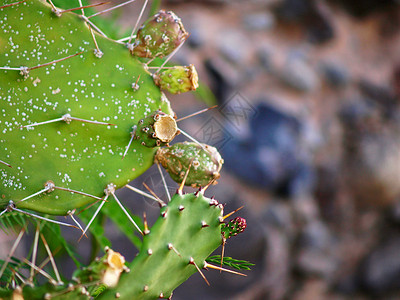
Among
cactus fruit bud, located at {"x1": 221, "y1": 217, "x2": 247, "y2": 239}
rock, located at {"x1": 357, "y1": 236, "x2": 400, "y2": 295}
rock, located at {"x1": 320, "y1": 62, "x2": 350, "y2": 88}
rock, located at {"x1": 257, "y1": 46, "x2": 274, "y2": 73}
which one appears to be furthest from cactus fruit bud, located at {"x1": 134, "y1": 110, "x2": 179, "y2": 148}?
rock, located at {"x1": 357, "y1": 236, "x2": 400, "y2": 295}

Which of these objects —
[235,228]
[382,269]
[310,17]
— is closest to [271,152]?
[310,17]

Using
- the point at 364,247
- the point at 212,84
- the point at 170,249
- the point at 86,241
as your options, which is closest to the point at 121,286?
the point at 170,249

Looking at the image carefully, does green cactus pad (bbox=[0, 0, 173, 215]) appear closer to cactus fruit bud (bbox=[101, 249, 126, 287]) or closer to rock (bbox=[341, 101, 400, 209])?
cactus fruit bud (bbox=[101, 249, 126, 287])

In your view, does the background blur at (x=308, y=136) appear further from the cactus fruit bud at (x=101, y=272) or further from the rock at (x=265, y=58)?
the cactus fruit bud at (x=101, y=272)

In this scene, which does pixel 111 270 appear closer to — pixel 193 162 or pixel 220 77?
pixel 193 162

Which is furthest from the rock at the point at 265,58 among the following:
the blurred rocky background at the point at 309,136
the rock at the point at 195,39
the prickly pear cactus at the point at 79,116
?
the prickly pear cactus at the point at 79,116

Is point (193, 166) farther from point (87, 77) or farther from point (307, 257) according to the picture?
point (307, 257)
